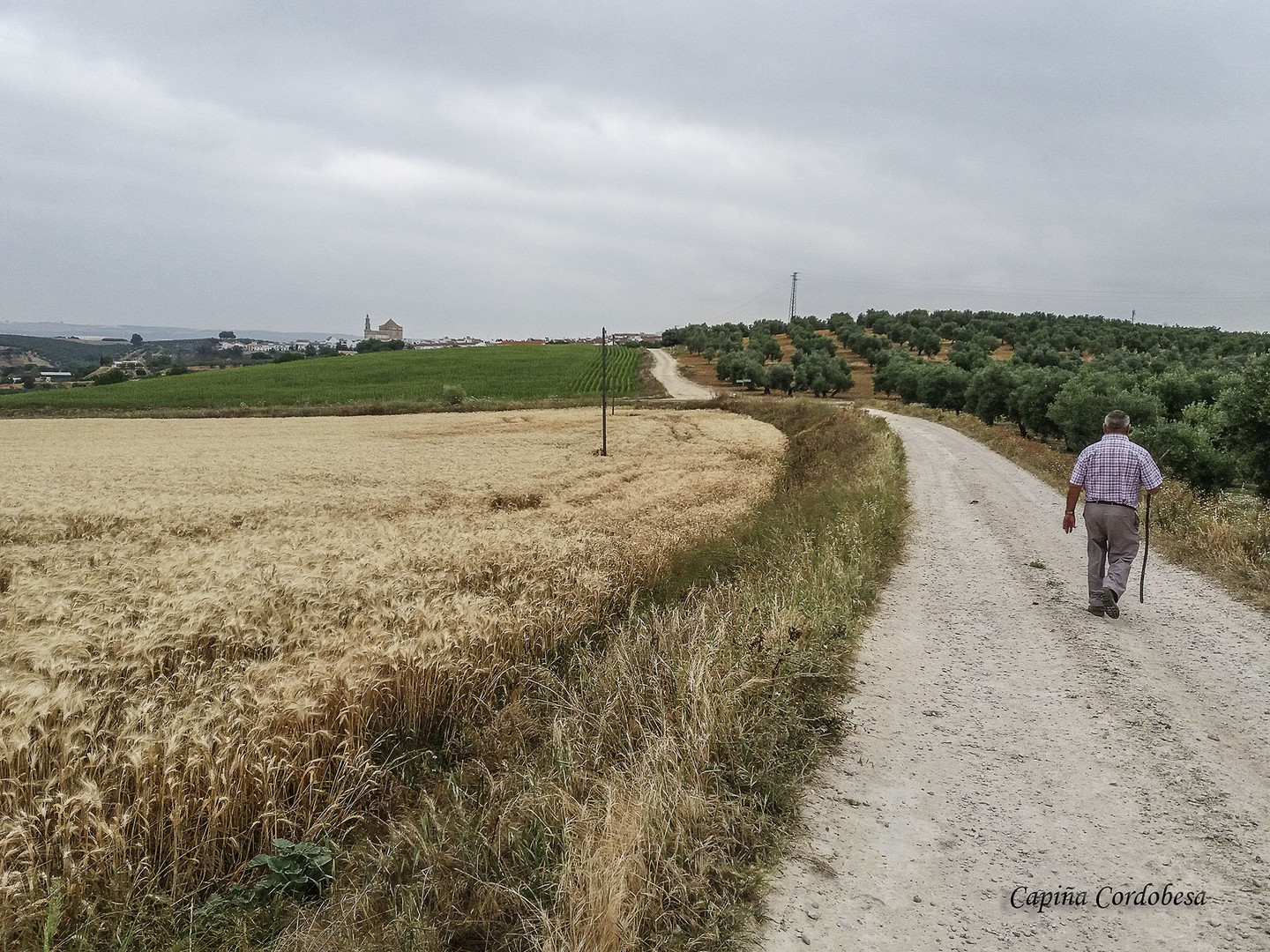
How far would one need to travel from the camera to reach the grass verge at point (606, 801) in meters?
3.56

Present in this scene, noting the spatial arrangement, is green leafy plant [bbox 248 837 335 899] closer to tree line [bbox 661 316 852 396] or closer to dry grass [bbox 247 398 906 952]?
dry grass [bbox 247 398 906 952]

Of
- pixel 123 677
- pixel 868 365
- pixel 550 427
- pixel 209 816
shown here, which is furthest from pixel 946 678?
pixel 868 365

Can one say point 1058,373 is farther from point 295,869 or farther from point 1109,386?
point 295,869

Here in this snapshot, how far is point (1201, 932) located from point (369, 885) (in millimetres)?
4572

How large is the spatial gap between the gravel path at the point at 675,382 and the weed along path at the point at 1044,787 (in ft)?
215

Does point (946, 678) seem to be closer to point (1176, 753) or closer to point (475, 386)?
point (1176, 753)

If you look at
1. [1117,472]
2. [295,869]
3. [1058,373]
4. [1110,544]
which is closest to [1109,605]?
[1110,544]

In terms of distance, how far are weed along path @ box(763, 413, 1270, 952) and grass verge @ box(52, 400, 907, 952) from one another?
376 millimetres

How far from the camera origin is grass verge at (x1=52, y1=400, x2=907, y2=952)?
3.56m

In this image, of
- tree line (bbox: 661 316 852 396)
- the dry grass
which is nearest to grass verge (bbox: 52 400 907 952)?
the dry grass

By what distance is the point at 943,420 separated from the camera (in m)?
49.7

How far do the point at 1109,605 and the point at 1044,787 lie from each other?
15.9ft

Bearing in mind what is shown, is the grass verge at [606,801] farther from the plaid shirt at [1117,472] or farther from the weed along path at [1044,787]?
the plaid shirt at [1117,472]

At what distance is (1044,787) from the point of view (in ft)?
15.6
